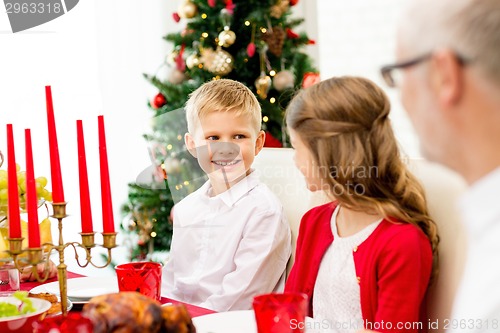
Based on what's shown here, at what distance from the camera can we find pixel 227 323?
140cm

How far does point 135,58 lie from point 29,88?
0.72 m

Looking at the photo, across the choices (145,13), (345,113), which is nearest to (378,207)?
(345,113)

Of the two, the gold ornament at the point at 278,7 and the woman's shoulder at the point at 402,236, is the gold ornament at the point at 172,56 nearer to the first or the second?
the gold ornament at the point at 278,7

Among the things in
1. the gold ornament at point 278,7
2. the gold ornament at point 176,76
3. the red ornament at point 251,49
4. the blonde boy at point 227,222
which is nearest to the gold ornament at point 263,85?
the red ornament at point 251,49

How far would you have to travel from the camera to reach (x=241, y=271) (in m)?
2.04

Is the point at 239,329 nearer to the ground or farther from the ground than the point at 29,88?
nearer to the ground

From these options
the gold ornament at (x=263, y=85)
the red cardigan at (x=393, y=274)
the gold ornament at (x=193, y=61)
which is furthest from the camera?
the gold ornament at (x=193, y=61)

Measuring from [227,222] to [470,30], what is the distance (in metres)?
1.47

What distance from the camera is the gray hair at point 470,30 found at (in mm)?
800

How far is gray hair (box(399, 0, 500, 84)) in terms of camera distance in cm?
80

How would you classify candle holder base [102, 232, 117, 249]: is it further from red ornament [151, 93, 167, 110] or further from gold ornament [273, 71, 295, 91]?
red ornament [151, 93, 167, 110]

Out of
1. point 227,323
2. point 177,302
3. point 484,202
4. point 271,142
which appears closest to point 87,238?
point 227,323

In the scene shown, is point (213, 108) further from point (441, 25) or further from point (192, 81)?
point (192, 81)

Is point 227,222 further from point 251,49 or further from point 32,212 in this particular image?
point 251,49
